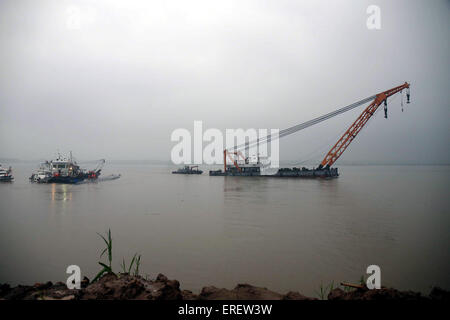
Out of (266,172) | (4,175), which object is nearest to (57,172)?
(4,175)

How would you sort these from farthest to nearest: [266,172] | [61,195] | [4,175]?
1. [266,172]
2. [4,175]
3. [61,195]

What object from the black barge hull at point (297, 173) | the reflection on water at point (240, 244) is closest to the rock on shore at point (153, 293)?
the reflection on water at point (240, 244)

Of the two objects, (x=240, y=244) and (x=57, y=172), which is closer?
(x=240, y=244)

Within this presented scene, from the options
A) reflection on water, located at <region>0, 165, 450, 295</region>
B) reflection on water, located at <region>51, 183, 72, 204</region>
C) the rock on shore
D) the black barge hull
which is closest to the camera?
the rock on shore

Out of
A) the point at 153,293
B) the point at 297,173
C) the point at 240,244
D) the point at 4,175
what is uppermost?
the point at 4,175

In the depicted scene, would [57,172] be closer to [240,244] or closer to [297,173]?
[240,244]

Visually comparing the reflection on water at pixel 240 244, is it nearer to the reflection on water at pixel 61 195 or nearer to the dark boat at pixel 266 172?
the reflection on water at pixel 61 195

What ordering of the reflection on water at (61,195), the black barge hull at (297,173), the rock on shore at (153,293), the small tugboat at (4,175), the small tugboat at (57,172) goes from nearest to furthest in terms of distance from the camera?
the rock on shore at (153,293) → the reflection on water at (61,195) → the small tugboat at (4,175) → the small tugboat at (57,172) → the black barge hull at (297,173)

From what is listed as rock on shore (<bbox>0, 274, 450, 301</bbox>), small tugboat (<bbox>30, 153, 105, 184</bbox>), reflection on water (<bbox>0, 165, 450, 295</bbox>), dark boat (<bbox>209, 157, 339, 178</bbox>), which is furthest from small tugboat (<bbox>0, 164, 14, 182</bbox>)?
dark boat (<bbox>209, 157, 339, 178</bbox>)

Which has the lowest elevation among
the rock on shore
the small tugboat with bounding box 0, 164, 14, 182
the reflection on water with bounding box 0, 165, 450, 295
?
the reflection on water with bounding box 0, 165, 450, 295

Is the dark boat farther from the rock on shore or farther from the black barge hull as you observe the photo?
the rock on shore
